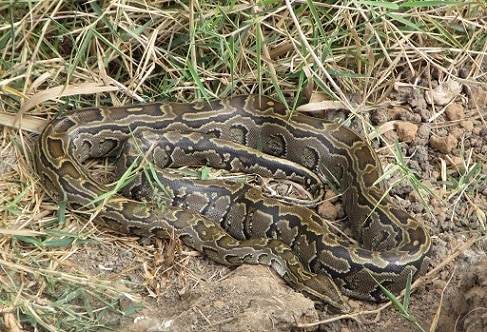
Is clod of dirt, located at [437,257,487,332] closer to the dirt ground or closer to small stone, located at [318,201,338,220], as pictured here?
the dirt ground

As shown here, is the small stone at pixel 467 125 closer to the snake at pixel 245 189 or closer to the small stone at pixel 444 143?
the small stone at pixel 444 143

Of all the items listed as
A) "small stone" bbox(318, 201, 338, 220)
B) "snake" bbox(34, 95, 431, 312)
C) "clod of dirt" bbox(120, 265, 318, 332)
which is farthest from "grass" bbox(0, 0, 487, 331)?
"clod of dirt" bbox(120, 265, 318, 332)

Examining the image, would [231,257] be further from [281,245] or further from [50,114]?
[50,114]

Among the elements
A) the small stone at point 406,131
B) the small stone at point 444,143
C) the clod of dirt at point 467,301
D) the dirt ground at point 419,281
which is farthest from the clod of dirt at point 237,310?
the small stone at point 444,143

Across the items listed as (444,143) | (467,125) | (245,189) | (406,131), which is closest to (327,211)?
(245,189)

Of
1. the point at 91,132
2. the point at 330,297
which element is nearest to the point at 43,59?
the point at 91,132

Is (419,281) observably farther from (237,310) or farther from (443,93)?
(443,93)

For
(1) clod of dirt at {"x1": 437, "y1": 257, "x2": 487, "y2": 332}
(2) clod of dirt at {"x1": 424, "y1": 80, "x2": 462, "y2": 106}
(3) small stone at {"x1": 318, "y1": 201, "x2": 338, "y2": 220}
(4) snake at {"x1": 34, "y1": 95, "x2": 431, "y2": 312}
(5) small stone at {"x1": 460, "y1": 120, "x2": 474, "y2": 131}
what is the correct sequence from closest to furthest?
(1) clod of dirt at {"x1": 437, "y1": 257, "x2": 487, "y2": 332} < (4) snake at {"x1": 34, "y1": 95, "x2": 431, "y2": 312} < (3) small stone at {"x1": 318, "y1": 201, "x2": 338, "y2": 220} < (5) small stone at {"x1": 460, "y1": 120, "x2": 474, "y2": 131} < (2) clod of dirt at {"x1": 424, "y1": 80, "x2": 462, "y2": 106}
